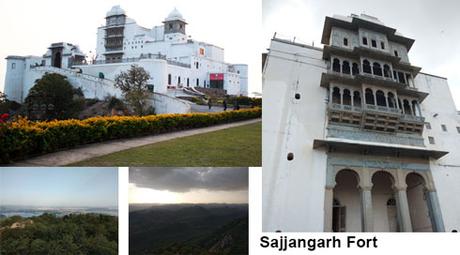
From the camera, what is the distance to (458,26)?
5.04 meters

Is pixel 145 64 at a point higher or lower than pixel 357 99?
higher

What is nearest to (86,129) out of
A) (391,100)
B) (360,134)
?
(360,134)

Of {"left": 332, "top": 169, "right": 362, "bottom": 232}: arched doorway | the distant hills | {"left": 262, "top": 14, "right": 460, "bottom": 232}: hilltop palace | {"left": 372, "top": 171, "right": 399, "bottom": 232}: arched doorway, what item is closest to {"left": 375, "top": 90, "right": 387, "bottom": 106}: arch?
{"left": 262, "top": 14, "right": 460, "bottom": 232}: hilltop palace

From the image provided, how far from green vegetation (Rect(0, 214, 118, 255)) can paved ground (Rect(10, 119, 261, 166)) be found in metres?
0.72

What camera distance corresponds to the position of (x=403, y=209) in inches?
190

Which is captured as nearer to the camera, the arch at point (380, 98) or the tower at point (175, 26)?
the tower at point (175, 26)

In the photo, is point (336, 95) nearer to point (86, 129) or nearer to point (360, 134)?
point (360, 134)

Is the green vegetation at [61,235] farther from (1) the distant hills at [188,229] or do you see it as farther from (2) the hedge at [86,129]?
(2) the hedge at [86,129]

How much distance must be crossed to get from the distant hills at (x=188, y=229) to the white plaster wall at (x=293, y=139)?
16.0 inches

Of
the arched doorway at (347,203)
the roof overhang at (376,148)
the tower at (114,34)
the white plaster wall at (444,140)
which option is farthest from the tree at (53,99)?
the white plaster wall at (444,140)

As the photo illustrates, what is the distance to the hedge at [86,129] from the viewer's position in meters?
4.13

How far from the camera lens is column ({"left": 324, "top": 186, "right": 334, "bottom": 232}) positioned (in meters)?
4.50

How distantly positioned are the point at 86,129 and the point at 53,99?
0.60 m

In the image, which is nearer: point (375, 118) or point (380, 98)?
point (375, 118)
